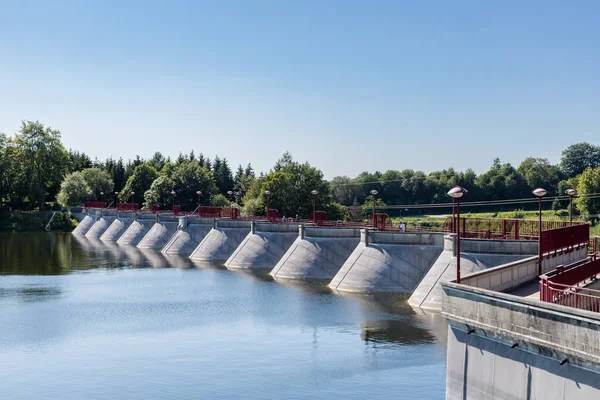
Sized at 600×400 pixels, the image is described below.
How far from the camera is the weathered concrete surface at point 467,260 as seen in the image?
124ft

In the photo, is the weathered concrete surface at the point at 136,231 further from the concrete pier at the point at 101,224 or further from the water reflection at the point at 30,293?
the water reflection at the point at 30,293

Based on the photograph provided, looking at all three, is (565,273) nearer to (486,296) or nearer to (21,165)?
(486,296)

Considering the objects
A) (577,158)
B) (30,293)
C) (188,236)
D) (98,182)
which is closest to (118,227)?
(188,236)

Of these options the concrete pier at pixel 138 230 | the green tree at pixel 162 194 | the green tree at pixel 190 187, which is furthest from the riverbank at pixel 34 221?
the concrete pier at pixel 138 230

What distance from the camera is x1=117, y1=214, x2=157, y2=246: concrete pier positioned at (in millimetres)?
94125

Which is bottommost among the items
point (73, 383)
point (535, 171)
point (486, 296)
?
point (73, 383)

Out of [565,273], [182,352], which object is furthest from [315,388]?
[565,273]

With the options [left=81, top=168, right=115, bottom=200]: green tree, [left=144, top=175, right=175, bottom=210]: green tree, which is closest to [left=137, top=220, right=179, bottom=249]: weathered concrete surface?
[left=144, top=175, right=175, bottom=210]: green tree

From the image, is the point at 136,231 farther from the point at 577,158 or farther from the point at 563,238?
the point at 577,158

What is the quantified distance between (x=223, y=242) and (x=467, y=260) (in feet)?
123

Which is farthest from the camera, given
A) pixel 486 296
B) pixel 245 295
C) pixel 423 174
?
pixel 423 174

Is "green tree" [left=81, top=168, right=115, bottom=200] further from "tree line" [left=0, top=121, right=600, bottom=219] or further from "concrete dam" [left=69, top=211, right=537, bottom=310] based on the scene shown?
"concrete dam" [left=69, top=211, right=537, bottom=310]

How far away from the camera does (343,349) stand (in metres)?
31.0

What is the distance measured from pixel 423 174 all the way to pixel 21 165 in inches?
3580
